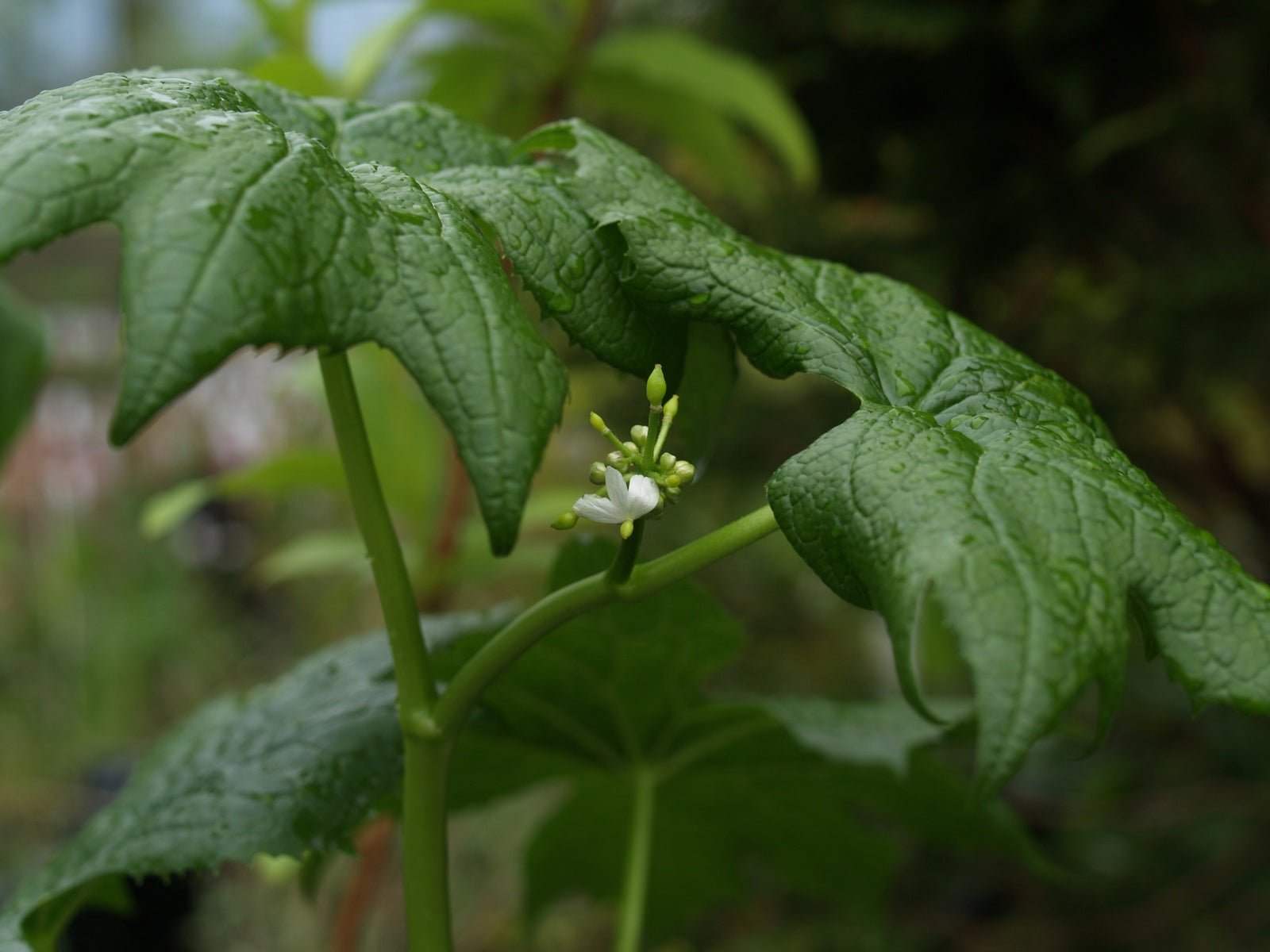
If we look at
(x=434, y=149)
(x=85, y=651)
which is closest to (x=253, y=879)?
(x=85, y=651)

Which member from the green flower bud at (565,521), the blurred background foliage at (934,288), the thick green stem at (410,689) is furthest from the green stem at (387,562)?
the blurred background foliage at (934,288)

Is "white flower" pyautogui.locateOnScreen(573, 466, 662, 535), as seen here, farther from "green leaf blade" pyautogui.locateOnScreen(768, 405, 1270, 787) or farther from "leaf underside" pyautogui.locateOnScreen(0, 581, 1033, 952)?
"leaf underside" pyautogui.locateOnScreen(0, 581, 1033, 952)

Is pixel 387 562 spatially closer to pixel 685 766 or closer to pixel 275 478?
pixel 685 766

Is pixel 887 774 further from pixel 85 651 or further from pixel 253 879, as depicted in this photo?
pixel 85 651

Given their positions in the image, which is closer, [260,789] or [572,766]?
[260,789]

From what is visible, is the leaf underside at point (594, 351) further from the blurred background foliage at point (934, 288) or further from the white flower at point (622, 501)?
the blurred background foliage at point (934, 288)

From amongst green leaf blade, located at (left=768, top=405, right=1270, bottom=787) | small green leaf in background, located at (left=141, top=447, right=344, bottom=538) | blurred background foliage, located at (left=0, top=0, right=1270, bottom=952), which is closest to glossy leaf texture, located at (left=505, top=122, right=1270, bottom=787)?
green leaf blade, located at (left=768, top=405, right=1270, bottom=787)

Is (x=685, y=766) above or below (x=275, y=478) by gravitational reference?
above

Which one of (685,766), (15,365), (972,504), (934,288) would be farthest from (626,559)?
(934,288)
